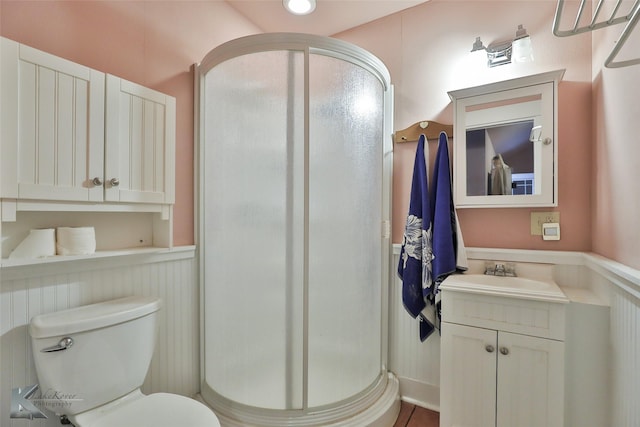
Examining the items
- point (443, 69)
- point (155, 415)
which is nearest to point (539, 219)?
point (443, 69)

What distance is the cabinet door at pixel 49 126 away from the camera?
40.7 inches

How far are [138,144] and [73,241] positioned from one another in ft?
1.62

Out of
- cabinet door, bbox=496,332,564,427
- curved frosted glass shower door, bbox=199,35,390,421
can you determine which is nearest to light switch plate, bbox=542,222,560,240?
cabinet door, bbox=496,332,564,427

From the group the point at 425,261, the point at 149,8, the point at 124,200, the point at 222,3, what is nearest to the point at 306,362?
the point at 425,261

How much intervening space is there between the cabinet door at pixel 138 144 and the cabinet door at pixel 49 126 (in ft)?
0.15

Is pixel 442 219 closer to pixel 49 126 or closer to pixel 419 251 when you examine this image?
pixel 419 251

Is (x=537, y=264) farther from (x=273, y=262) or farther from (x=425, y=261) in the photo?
(x=273, y=262)

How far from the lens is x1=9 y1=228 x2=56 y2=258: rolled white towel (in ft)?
3.64

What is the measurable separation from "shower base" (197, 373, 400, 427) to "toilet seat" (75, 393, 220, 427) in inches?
14.0

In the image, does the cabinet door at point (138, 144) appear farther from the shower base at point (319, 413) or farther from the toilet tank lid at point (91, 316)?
the shower base at point (319, 413)

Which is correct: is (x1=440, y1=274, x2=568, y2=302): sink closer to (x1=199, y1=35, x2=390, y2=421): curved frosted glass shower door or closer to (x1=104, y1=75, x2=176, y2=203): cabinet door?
(x1=199, y1=35, x2=390, y2=421): curved frosted glass shower door

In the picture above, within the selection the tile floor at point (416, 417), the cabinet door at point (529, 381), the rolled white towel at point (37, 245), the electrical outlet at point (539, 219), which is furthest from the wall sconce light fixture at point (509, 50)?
the rolled white towel at point (37, 245)

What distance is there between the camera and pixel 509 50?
5.47 ft

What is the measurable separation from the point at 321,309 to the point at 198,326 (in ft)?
2.46
